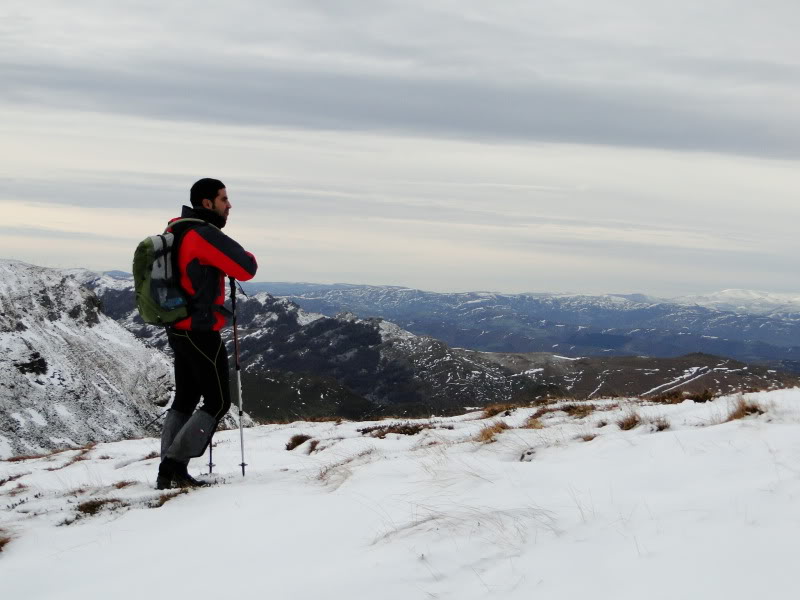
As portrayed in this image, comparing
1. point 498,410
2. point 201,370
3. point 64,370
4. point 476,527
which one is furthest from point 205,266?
point 64,370

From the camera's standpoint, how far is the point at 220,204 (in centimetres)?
902

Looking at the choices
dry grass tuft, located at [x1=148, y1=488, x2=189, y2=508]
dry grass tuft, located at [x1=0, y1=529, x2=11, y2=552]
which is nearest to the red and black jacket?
dry grass tuft, located at [x1=148, y1=488, x2=189, y2=508]

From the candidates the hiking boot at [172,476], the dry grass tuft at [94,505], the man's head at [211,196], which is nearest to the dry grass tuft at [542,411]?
the hiking boot at [172,476]

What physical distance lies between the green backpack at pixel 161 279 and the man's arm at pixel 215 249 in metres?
0.29

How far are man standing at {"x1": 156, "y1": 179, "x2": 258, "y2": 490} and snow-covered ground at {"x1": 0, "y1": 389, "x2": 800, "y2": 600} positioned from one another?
2.59ft

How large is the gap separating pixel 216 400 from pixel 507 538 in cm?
548

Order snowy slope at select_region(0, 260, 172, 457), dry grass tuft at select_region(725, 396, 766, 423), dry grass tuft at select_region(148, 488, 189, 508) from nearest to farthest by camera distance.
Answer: dry grass tuft at select_region(148, 488, 189, 508) → dry grass tuft at select_region(725, 396, 766, 423) → snowy slope at select_region(0, 260, 172, 457)

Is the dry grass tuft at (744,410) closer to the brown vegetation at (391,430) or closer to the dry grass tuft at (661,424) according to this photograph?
the dry grass tuft at (661,424)

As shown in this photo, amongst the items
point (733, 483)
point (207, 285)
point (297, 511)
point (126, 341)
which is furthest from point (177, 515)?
point (126, 341)

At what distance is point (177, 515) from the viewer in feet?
23.0

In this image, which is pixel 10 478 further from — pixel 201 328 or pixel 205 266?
pixel 205 266

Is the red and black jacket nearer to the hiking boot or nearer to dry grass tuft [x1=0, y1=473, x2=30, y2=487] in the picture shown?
the hiking boot

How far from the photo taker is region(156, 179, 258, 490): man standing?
331 inches

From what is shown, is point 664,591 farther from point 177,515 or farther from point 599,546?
Answer: point 177,515
